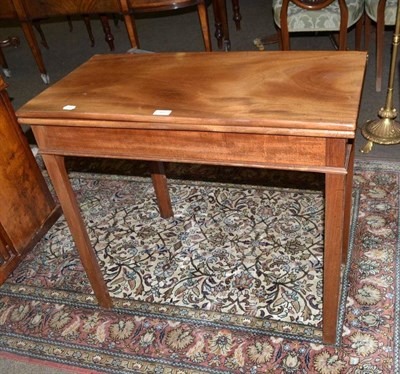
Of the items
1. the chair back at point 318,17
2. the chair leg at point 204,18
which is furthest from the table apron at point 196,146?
the chair leg at point 204,18

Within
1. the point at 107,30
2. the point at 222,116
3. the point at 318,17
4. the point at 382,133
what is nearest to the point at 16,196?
the point at 222,116

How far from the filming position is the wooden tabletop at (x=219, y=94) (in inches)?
43.8

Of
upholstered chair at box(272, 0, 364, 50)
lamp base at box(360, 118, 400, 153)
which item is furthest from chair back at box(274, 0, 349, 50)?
lamp base at box(360, 118, 400, 153)

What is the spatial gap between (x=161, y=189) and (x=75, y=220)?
0.62 metres

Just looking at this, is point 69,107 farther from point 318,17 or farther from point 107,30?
point 107,30

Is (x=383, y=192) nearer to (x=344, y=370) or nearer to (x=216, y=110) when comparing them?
(x=344, y=370)

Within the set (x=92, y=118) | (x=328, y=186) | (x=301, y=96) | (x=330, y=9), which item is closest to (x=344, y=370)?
(x=328, y=186)

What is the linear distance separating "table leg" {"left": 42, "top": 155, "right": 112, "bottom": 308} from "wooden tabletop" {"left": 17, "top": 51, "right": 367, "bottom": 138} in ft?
0.59

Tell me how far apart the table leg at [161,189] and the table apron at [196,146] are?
0.68 metres

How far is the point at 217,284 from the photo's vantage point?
6.02 ft

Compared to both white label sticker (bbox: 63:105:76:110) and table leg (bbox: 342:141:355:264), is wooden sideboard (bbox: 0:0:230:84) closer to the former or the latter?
white label sticker (bbox: 63:105:76:110)

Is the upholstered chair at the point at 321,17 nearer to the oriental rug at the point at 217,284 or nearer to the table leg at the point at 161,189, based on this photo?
the oriental rug at the point at 217,284

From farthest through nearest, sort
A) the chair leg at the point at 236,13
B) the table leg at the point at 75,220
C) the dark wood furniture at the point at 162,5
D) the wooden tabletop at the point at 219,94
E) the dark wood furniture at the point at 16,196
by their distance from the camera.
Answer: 1. the chair leg at the point at 236,13
2. the dark wood furniture at the point at 162,5
3. the dark wood furniture at the point at 16,196
4. the table leg at the point at 75,220
5. the wooden tabletop at the point at 219,94

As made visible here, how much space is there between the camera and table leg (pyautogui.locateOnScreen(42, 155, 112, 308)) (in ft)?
4.75
